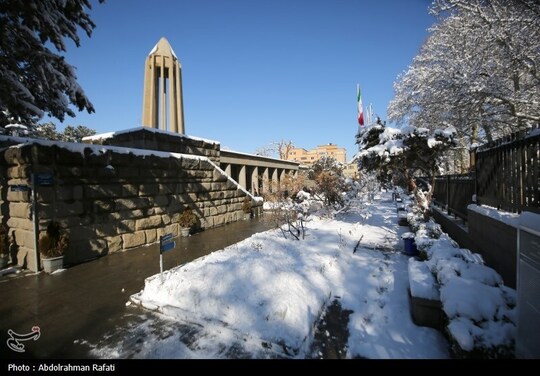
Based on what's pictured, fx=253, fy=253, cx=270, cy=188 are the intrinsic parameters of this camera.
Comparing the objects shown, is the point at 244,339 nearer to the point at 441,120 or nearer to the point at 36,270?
the point at 36,270

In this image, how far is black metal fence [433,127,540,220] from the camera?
3.50 meters

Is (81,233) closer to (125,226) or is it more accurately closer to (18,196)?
(125,226)

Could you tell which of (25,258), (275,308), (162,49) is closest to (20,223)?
(25,258)

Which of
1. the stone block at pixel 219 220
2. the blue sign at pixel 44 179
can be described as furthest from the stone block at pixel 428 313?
the stone block at pixel 219 220

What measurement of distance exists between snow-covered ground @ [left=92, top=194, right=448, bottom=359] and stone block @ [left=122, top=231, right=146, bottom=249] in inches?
136

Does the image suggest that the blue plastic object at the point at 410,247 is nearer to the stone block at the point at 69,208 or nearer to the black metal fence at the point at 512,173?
the black metal fence at the point at 512,173

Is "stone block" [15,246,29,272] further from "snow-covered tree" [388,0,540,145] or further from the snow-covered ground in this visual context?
"snow-covered tree" [388,0,540,145]

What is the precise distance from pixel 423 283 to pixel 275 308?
2.14m

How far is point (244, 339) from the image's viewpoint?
3072mm

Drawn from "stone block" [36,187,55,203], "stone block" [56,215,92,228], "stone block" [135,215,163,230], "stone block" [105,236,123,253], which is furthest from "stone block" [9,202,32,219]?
"stone block" [135,215,163,230]

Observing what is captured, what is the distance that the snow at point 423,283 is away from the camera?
3.41 metres

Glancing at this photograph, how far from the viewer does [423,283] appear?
362 centimetres

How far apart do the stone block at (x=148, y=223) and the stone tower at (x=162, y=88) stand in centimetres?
1328

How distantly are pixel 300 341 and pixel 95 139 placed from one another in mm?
12754
